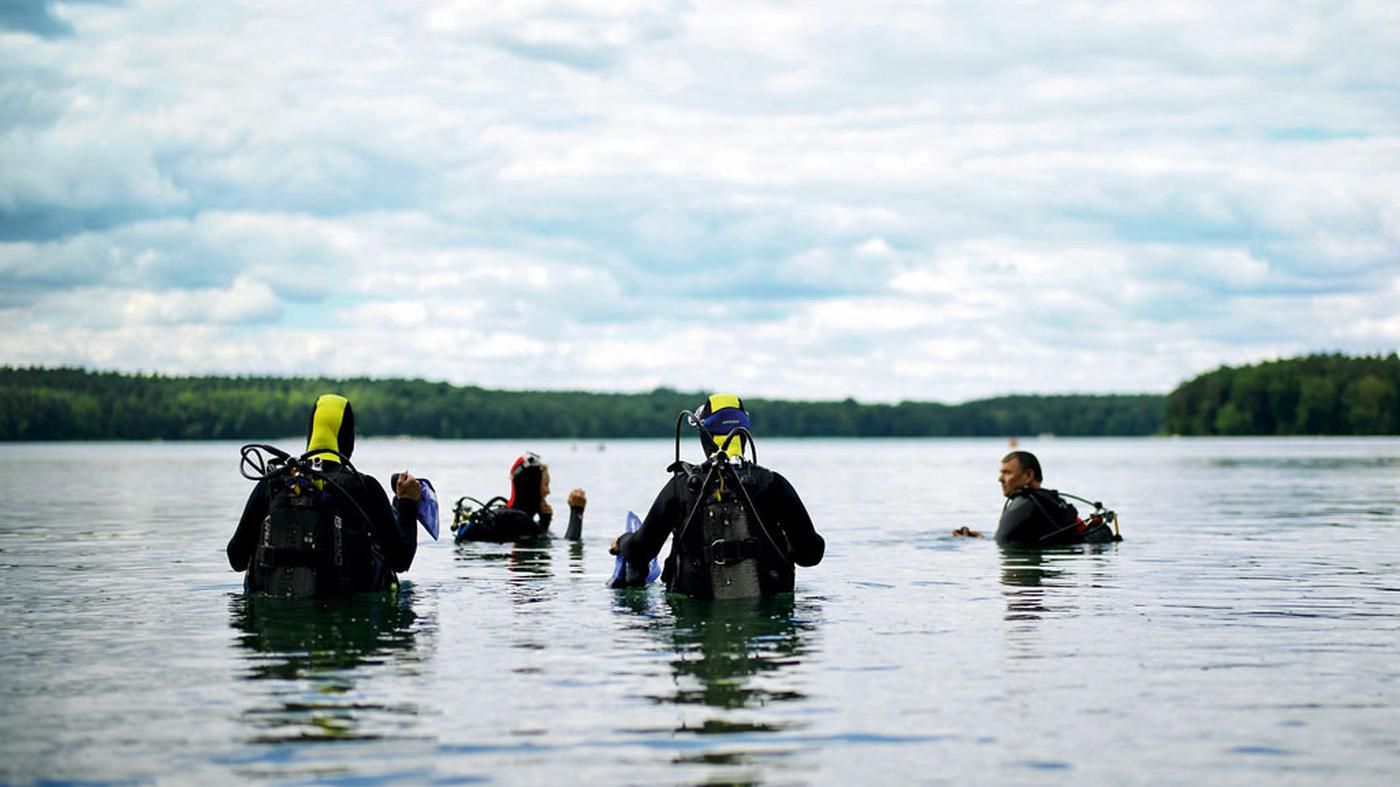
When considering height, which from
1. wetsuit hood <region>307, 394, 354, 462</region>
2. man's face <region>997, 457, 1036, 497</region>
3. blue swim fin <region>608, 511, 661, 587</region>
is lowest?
blue swim fin <region>608, 511, 661, 587</region>

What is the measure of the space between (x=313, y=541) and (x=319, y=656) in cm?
301

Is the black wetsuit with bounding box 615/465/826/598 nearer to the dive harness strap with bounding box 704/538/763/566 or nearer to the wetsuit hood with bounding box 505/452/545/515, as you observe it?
the dive harness strap with bounding box 704/538/763/566

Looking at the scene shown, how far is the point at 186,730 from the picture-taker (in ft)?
29.9

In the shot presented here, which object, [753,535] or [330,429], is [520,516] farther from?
[753,535]

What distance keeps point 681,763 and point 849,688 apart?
2563 millimetres

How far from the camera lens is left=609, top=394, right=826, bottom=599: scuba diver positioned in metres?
14.3

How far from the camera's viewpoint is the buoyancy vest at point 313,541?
14.4 meters

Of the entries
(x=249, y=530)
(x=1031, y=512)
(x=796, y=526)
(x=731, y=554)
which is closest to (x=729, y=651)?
(x=731, y=554)

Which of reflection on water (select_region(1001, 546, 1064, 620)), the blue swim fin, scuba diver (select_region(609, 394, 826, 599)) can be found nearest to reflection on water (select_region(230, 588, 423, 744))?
the blue swim fin

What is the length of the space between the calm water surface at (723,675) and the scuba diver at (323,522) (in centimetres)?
33

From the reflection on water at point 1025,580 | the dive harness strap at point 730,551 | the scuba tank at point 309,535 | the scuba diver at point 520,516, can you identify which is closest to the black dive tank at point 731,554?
the dive harness strap at point 730,551

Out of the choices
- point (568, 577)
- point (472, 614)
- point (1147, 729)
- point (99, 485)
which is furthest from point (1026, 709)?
point (99, 485)

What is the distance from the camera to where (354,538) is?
49.2ft

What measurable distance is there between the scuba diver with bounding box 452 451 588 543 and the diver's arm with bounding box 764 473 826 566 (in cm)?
1000
